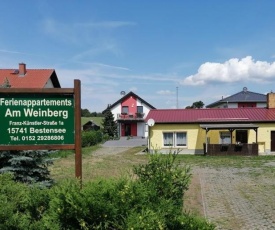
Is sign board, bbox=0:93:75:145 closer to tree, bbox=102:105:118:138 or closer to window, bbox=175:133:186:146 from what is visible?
window, bbox=175:133:186:146

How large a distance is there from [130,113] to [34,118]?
50292 mm

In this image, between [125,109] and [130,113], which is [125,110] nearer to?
[125,109]

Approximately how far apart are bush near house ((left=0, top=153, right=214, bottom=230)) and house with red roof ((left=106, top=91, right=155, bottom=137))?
164ft

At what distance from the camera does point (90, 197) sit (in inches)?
146

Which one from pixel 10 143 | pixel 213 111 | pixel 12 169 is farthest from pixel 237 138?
pixel 10 143

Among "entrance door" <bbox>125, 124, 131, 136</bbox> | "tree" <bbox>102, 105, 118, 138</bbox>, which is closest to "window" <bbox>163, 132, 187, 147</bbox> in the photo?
"tree" <bbox>102, 105, 118, 138</bbox>

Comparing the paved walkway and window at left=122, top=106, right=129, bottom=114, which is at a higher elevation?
window at left=122, top=106, right=129, bottom=114

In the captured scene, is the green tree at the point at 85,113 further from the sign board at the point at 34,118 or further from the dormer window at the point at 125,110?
the sign board at the point at 34,118

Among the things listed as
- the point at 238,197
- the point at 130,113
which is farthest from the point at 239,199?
the point at 130,113

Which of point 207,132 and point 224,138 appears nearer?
point 207,132

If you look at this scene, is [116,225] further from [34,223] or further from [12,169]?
[12,169]

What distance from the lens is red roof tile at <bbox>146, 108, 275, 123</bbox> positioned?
1072 inches

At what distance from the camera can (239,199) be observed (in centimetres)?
1031

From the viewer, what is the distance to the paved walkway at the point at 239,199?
7.79 meters
